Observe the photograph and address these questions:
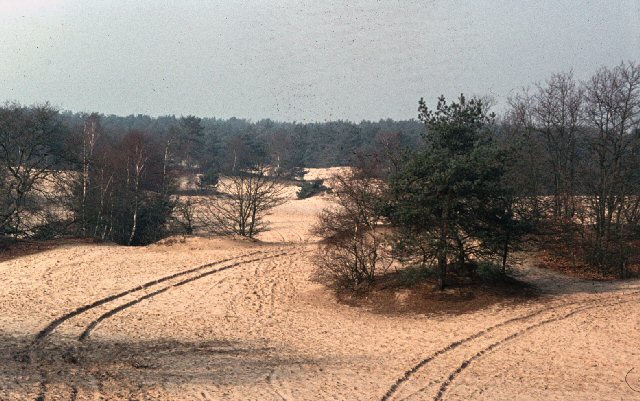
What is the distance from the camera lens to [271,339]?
16.8 m

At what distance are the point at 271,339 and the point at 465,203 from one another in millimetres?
8310

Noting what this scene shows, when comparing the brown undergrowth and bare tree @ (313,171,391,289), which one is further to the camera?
bare tree @ (313,171,391,289)

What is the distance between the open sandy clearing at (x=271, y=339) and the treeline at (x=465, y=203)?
7.43 ft

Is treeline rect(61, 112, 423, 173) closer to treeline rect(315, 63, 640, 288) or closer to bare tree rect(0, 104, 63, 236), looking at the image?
bare tree rect(0, 104, 63, 236)

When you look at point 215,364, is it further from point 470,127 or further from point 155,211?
point 155,211

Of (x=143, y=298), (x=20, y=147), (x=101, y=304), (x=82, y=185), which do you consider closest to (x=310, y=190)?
(x=82, y=185)

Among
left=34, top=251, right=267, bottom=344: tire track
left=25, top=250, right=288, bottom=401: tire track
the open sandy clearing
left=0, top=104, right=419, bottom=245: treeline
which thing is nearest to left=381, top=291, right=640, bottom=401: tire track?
the open sandy clearing

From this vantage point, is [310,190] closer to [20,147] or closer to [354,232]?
[20,147]

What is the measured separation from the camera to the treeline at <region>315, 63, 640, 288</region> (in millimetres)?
19766

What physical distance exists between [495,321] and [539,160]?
1913 centimetres

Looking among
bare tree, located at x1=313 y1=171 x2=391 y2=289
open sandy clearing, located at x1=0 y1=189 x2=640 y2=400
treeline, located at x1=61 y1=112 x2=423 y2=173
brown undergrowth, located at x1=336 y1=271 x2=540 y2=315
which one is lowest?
open sandy clearing, located at x1=0 y1=189 x2=640 y2=400

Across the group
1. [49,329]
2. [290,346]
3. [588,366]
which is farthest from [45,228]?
[588,366]

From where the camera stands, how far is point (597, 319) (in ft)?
60.9

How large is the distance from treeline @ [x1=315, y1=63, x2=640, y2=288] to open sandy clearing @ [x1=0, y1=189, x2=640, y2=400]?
226 cm
